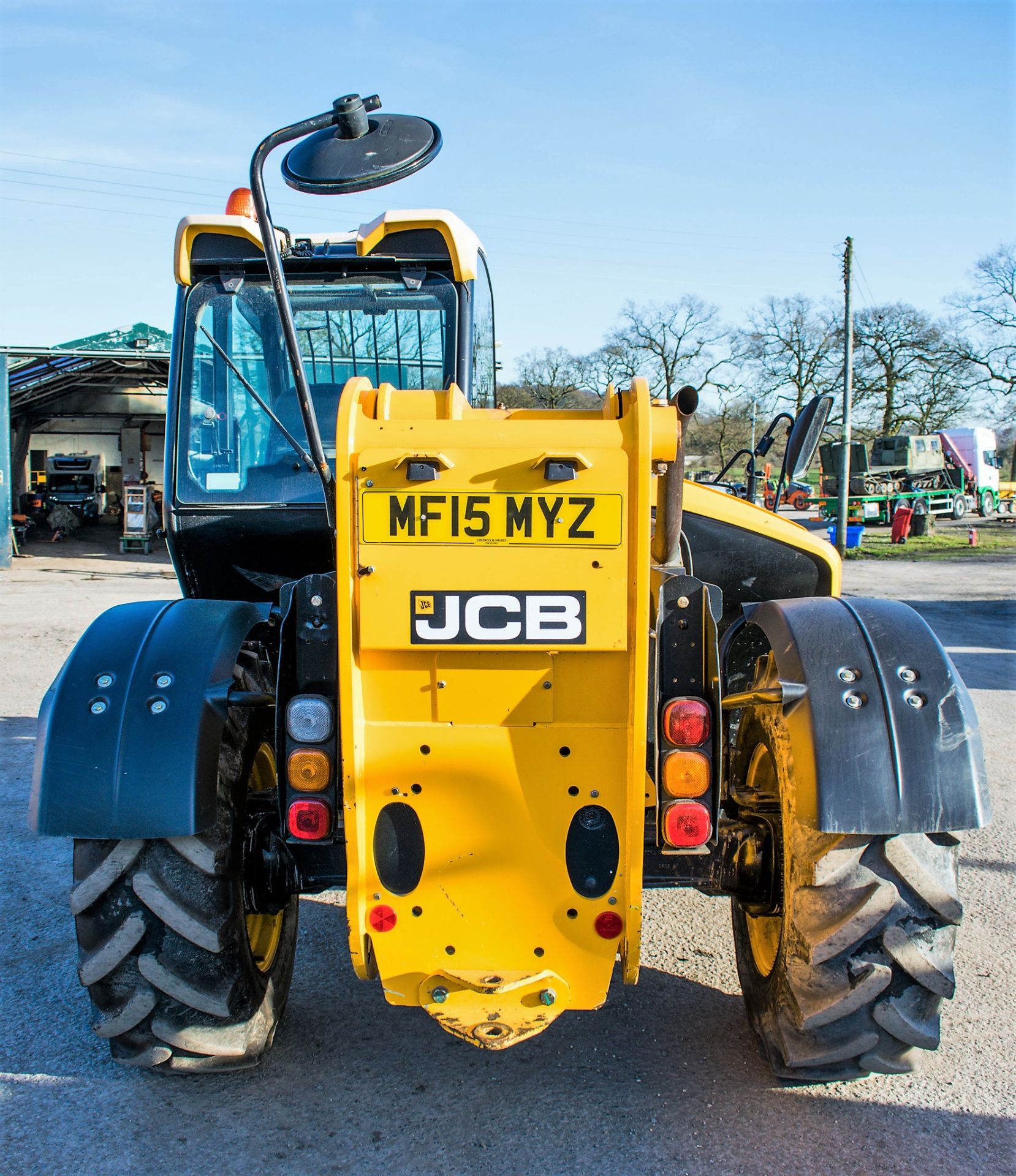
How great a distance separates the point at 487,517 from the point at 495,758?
0.60m

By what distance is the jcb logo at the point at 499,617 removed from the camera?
94.0 inches

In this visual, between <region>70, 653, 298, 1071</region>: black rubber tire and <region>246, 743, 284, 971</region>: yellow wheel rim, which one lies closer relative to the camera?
<region>70, 653, 298, 1071</region>: black rubber tire

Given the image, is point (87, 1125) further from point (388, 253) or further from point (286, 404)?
point (388, 253)

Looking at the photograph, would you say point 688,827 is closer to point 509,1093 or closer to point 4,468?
point 509,1093

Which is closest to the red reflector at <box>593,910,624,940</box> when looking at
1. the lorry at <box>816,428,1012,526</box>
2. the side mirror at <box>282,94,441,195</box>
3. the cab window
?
the side mirror at <box>282,94,441,195</box>

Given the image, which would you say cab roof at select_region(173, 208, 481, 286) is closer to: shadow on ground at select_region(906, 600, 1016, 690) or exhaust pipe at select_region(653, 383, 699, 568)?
exhaust pipe at select_region(653, 383, 699, 568)

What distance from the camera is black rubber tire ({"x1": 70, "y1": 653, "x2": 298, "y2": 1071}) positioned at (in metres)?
2.64

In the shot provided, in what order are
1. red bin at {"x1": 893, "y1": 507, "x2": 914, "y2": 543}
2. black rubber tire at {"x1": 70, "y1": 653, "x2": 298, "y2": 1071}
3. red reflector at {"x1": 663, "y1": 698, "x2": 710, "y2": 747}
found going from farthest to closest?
red bin at {"x1": 893, "y1": 507, "x2": 914, "y2": 543}
black rubber tire at {"x1": 70, "y1": 653, "x2": 298, "y2": 1071}
red reflector at {"x1": 663, "y1": 698, "x2": 710, "y2": 747}

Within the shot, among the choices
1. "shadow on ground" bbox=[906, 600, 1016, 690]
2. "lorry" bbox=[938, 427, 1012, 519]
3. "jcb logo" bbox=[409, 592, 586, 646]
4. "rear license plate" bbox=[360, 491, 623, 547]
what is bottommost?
"shadow on ground" bbox=[906, 600, 1016, 690]

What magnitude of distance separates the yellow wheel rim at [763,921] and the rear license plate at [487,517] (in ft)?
3.45

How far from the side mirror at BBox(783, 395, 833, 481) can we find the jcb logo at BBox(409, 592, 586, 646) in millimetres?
1279

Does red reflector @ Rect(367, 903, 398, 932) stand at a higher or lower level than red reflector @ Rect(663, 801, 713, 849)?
lower

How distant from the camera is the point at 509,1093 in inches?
110

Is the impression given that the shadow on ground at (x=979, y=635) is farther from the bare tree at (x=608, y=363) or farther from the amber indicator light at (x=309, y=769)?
the bare tree at (x=608, y=363)
